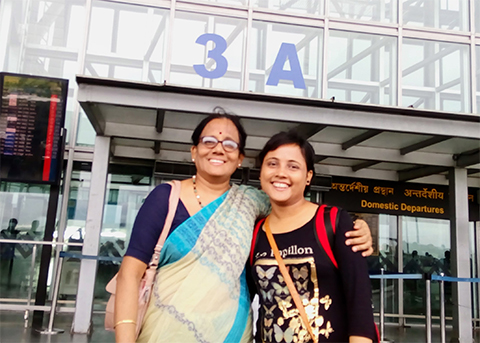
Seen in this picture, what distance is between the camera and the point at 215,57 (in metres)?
7.89

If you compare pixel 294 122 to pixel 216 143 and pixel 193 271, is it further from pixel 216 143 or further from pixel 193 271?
pixel 193 271

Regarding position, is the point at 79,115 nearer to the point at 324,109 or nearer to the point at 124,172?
the point at 124,172

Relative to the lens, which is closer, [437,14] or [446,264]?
[437,14]

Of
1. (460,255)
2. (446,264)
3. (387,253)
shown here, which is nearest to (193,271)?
(460,255)

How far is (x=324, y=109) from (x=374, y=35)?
3.90 metres

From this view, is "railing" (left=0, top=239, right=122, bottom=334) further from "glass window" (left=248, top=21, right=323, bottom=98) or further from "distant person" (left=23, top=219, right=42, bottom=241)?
"glass window" (left=248, top=21, right=323, bottom=98)

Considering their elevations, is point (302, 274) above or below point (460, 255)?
below

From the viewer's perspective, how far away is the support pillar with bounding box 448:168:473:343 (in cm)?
695

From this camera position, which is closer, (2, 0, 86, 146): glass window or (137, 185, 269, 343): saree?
(137, 185, 269, 343): saree

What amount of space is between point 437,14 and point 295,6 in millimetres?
2782

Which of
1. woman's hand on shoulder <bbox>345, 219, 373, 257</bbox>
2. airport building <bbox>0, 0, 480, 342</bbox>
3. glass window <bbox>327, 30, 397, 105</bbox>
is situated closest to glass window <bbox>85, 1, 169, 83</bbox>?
airport building <bbox>0, 0, 480, 342</bbox>

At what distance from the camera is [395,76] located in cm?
804

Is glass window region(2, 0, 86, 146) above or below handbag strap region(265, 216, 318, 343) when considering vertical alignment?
above

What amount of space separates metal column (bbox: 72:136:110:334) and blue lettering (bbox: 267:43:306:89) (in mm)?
3038
